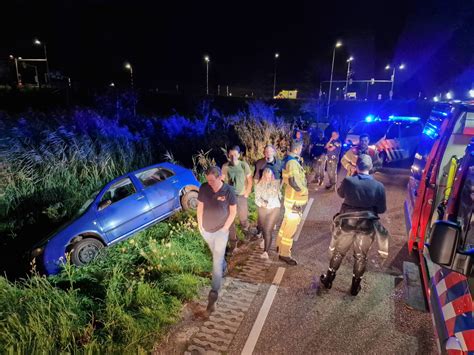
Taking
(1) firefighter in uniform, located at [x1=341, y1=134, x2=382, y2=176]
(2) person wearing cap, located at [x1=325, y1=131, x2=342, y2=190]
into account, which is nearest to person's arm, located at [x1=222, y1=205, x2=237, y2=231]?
(1) firefighter in uniform, located at [x1=341, y1=134, x2=382, y2=176]

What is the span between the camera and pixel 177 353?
11.4 ft

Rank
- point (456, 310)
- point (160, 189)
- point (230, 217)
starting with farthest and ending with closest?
point (160, 189) < point (230, 217) < point (456, 310)

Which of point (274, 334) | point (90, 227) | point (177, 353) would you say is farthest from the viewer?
point (90, 227)

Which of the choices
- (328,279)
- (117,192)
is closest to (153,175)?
(117,192)

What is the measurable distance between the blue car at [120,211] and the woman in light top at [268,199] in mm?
2302

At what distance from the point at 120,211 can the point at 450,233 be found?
5.22 m

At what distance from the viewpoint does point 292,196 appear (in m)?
4.90

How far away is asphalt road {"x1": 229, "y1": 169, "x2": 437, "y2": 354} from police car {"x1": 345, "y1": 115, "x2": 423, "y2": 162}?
6.22m

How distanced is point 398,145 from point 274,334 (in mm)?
9373

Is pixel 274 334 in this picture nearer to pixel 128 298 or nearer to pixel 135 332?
pixel 135 332

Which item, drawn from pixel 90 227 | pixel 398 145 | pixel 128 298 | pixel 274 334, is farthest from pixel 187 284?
pixel 398 145

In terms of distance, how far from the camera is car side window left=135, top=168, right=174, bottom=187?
269 inches

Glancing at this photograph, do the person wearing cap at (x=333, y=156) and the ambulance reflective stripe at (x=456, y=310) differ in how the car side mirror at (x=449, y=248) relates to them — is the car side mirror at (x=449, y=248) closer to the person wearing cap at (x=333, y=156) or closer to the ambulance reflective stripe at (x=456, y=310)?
the ambulance reflective stripe at (x=456, y=310)

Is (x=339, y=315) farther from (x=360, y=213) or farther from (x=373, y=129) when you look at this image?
(x=373, y=129)
